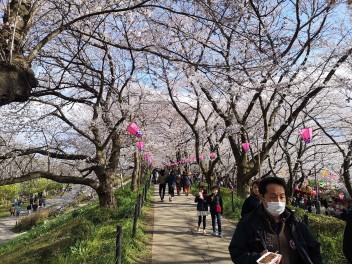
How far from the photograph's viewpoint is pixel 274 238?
250cm

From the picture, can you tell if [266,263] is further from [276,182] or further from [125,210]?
[125,210]

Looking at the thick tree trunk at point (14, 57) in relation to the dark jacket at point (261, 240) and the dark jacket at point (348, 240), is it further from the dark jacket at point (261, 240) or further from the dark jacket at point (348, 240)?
the dark jacket at point (348, 240)

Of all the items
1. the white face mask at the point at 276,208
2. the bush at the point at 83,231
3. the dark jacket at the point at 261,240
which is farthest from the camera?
the bush at the point at 83,231

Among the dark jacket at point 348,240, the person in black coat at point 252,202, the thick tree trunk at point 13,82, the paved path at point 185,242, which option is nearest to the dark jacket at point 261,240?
the dark jacket at point 348,240

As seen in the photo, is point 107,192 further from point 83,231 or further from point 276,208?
point 276,208

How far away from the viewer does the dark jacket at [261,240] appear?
2.45 m

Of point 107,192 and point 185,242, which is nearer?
point 185,242

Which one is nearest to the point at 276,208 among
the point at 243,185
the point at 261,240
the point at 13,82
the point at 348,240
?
the point at 261,240

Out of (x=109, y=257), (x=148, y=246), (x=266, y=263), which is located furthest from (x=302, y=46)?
(x=266, y=263)

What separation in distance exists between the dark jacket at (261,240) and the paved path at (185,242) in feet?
15.1

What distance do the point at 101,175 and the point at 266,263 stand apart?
970cm

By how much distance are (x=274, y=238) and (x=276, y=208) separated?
0.88 ft

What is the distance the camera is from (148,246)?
8.02 m

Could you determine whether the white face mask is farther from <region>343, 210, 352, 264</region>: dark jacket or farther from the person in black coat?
the person in black coat
